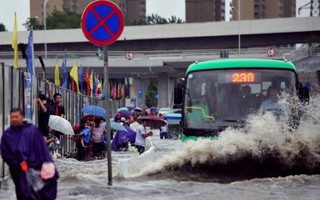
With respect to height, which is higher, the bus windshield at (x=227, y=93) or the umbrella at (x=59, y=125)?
the bus windshield at (x=227, y=93)

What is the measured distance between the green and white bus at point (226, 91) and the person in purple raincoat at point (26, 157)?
30.2 feet

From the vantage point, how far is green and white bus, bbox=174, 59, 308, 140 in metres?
18.7

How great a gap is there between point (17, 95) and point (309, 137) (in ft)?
19.5

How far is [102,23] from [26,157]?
210 inches

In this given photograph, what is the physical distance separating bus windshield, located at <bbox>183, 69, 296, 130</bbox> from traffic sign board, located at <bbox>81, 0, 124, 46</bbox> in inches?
188

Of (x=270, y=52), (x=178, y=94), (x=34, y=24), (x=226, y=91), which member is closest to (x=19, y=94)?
(x=178, y=94)

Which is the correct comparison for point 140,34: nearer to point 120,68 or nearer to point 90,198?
point 120,68

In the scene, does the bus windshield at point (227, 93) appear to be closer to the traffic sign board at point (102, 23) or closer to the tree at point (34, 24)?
the traffic sign board at point (102, 23)

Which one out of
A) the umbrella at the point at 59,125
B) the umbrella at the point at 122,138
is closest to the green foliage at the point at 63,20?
the umbrella at the point at 122,138

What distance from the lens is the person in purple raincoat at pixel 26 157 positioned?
9.50m

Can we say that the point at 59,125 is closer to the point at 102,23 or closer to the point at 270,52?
the point at 102,23

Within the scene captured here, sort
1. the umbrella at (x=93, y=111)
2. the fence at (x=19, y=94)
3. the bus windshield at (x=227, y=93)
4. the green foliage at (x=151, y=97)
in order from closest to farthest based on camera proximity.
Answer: the fence at (x=19, y=94), the bus windshield at (x=227, y=93), the umbrella at (x=93, y=111), the green foliage at (x=151, y=97)

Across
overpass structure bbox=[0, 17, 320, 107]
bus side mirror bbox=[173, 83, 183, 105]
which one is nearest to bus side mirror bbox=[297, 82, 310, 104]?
bus side mirror bbox=[173, 83, 183, 105]

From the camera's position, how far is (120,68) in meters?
80.5
